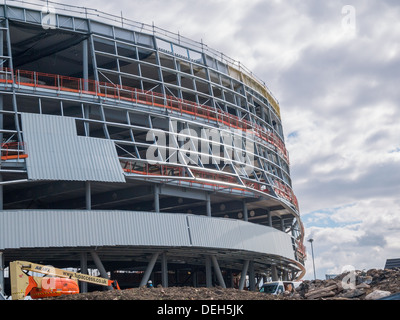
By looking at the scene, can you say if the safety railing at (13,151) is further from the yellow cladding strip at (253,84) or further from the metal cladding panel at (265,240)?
the yellow cladding strip at (253,84)

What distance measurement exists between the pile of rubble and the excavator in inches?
460

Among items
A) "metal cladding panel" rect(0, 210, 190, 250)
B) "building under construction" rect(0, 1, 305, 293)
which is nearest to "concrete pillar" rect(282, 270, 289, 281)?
"building under construction" rect(0, 1, 305, 293)

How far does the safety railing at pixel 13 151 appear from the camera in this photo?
3760 centimetres

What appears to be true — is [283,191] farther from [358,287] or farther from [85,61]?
[358,287]

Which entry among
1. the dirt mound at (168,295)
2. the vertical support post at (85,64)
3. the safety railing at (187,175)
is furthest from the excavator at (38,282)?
the vertical support post at (85,64)

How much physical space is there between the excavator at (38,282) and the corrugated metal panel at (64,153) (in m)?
9.45

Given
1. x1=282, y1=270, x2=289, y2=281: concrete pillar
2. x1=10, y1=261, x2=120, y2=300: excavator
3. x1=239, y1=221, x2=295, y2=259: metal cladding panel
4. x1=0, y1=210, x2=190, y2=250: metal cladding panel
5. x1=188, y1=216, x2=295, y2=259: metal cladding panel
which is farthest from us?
x1=282, y1=270, x2=289, y2=281: concrete pillar

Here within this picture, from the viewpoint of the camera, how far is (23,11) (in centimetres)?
4284

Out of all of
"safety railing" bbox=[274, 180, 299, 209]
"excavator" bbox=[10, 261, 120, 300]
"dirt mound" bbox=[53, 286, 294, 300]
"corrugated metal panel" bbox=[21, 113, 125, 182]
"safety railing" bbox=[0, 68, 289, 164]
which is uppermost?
"safety railing" bbox=[0, 68, 289, 164]

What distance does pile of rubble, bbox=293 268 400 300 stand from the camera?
25.7 metres

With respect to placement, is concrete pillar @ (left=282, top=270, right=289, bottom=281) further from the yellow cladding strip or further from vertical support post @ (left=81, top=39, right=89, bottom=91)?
vertical support post @ (left=81, top=39, right=89, bottom=91)
